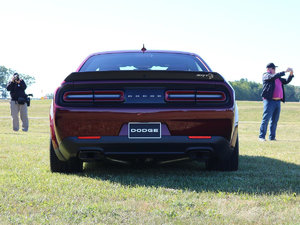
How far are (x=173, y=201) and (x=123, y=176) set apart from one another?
3.99 ft

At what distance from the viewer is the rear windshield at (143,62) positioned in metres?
4.81

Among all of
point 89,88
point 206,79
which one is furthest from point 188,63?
point 89,88

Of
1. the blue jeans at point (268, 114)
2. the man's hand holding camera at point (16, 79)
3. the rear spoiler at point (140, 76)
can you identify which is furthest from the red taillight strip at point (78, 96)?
the man's hand holding camera at point (16, 79)

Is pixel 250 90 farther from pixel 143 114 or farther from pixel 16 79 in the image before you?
pixel 143 114

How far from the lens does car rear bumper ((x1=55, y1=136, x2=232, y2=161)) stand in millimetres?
3785

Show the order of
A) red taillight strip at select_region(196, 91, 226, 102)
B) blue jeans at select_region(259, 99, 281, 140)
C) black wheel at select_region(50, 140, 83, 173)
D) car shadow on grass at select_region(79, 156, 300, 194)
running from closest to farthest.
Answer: car shadow on grass at select_region(79, 156, 300, 194), red taillight strip at select_region(196, 91, 226, 102), black wheel at select_region(50, 140, 83, 173), blue jeans at select_region(259, 99, 281, 140)

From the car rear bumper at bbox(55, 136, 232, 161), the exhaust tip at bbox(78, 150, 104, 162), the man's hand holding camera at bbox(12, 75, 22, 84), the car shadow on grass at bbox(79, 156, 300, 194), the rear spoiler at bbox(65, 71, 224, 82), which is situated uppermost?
the rear spoiler at bbox(65, 71, 224, 82)

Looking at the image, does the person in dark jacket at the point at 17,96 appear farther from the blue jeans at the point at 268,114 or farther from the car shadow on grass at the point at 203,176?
the car shadow on grass at the point at 203,176

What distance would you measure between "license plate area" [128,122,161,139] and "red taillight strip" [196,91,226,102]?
47 centimetres

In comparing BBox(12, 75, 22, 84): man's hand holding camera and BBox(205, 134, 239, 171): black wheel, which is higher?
BBox(12, 75, 22, 84): man's hand holding camera

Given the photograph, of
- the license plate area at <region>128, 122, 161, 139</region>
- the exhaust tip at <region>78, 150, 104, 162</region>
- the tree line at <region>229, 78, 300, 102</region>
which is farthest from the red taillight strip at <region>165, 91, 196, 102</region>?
the tree line at <region>229, 78, 300, 102</region>

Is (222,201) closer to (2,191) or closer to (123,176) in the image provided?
(123,176)

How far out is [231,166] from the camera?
4.61 m

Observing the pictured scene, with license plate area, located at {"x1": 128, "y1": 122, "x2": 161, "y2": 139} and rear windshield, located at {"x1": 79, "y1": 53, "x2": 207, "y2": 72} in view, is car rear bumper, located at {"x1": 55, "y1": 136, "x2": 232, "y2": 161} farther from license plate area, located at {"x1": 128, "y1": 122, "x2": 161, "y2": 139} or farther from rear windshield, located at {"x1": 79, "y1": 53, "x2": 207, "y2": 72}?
rear windshield, located at {"x1": 79, "y1": 53, "x2": 207, "y2": 72}
